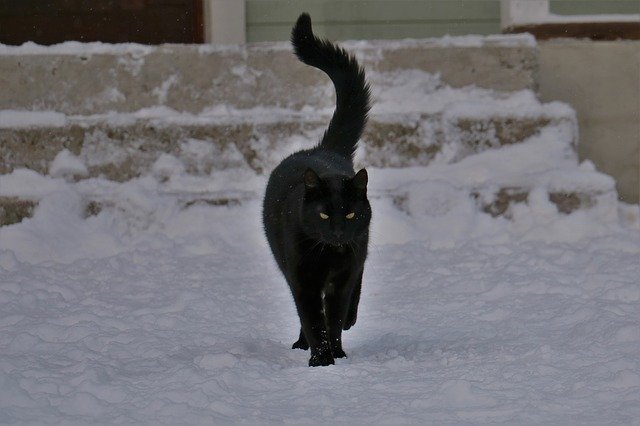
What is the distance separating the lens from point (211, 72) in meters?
7.28

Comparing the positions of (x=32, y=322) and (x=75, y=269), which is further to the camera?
(x=75, y=269)

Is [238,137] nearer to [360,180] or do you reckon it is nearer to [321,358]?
[360,180]

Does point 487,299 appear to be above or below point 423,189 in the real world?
below

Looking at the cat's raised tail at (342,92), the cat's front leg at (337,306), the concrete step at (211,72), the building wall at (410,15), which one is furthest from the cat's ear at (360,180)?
the building wall at (410,15)

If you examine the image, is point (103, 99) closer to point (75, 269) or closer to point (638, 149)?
point (75, 269)

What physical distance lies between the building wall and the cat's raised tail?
3.86 m

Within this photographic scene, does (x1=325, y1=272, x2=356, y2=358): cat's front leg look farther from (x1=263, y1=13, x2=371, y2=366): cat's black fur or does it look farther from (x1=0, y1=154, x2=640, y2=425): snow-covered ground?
(x1=0, y1=154, x2=640, y2=425): snow-covered ground

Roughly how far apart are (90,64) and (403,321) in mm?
3476

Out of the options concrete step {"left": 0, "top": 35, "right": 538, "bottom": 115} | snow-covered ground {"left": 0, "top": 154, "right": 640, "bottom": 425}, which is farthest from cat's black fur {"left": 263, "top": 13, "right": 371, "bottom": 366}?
concrete step {"left": 0, "top": 35, "right": 538, "bottom": 115}

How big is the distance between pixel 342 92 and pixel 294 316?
1.13m

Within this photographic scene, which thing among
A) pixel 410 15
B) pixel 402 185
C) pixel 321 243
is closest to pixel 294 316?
pixel 321 243

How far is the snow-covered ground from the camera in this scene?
3.17 m

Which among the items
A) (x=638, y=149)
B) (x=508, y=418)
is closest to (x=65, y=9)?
(x=638, y=149)

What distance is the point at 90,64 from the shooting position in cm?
721
